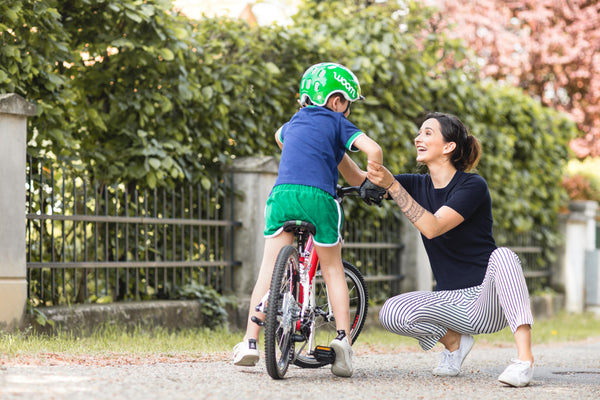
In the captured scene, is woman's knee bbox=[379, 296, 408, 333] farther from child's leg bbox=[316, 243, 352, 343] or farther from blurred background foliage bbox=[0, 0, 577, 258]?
blurred background foliage bbox=[0, 0, 577, 258]

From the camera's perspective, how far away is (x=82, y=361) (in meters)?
4.35

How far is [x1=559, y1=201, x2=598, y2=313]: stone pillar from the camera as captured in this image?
12133mm

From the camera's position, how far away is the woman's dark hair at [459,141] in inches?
177

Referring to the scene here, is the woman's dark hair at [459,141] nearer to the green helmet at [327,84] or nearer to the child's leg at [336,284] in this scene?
the green helmet at [327,84]

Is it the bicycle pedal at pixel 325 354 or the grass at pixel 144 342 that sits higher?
the bicycle pedal at pixel 325 354

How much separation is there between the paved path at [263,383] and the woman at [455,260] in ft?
0.79

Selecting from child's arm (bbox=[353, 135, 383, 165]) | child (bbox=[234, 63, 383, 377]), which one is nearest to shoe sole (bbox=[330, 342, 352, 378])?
child (bbox=[234, 63, 383, 377])

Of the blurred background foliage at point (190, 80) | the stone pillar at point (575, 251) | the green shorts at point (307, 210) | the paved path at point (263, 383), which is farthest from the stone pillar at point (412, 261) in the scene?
the green shorts at point (307, 210)

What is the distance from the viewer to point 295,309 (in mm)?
3902

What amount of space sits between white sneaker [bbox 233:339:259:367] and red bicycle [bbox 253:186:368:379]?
0.12 m

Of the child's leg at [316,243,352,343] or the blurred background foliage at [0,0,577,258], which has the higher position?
the blurred background foliage at [0,0,577,258]

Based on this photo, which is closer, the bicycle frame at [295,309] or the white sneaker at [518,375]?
the bicycle frame at [295,309]

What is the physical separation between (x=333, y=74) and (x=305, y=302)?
1.19m

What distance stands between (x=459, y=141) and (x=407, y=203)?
0.58 metres
